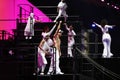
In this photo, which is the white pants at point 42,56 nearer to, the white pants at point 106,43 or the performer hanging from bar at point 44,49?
the performer hanging from bar at point 44,49

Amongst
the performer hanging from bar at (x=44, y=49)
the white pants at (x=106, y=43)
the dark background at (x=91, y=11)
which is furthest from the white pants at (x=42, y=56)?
the dark background at (x=91, y=11)

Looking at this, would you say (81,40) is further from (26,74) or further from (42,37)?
(26,74)

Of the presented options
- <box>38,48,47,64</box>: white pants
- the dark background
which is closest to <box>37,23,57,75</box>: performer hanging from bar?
<box>38,48,47,64</box>: white pants

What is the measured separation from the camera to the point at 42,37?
21.1 m

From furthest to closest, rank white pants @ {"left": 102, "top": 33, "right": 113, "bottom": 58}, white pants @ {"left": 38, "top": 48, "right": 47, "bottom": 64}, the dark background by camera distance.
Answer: the dark background < white pants @ {"left": 102, "top": 33, "right": 113, "bottom": 58} < white pants @ {"left": 38, "top": 48, "right": 47, "bottom": 64}

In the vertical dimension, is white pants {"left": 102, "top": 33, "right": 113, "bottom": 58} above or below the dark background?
below

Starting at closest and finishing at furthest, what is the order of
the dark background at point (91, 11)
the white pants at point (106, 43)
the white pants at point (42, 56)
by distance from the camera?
the white pants at point (42, 56) < the white pants at point (106, 43) < the dark background at point (91, 11)

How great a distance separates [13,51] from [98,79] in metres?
3.50

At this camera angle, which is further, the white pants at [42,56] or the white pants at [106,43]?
the white pants at [106,43]

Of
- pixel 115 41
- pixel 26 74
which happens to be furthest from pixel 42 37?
pixel 115 41

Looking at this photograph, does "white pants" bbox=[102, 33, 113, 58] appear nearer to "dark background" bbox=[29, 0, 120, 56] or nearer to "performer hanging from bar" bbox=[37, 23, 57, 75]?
"performer hanging from bar" bbox=[37, 23, 57, 75]

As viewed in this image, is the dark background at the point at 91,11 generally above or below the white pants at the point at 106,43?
above

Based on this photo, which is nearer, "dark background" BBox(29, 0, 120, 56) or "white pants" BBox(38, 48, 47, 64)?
"white pants" BBox(38, 48, 47, 64)

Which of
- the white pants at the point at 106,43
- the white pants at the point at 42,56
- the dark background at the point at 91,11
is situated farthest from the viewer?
the dark background at the point at 91,11
